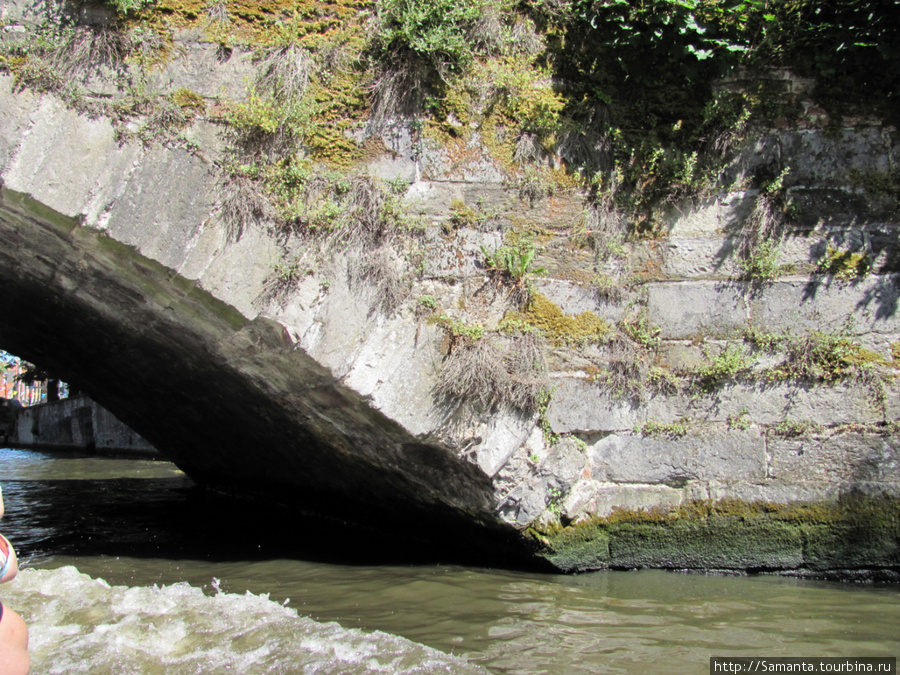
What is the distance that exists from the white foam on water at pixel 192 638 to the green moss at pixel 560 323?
66.4 inches

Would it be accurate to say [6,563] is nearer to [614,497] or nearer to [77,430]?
[614,497]

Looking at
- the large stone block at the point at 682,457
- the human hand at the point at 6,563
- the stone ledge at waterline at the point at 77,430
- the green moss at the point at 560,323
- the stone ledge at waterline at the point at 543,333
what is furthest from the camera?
the stone ledge at waterline at the point at 77,430

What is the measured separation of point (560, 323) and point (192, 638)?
7.36 feet

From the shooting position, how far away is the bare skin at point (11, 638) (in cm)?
166

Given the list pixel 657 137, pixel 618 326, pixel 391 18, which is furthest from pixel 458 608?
pixel 391 18

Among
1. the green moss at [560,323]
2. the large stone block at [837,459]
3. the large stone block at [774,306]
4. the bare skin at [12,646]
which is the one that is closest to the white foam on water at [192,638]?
the bare skin at [12,646]

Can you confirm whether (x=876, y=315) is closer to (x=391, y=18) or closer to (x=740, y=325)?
(x=740, y=325)

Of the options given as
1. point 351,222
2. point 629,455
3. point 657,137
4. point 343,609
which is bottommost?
point 343,609

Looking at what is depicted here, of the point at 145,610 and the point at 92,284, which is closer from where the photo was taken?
the point at 145,610

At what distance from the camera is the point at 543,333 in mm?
3617

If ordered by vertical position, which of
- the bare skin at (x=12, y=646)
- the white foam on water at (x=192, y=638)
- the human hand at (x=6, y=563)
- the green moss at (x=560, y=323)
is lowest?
the white foam on water at (x=192, y=638)

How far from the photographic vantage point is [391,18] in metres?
3.69

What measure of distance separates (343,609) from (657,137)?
9.80ft

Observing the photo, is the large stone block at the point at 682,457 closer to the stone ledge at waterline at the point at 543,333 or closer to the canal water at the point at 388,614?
the stone ledge at waterline at the point at 543,333
